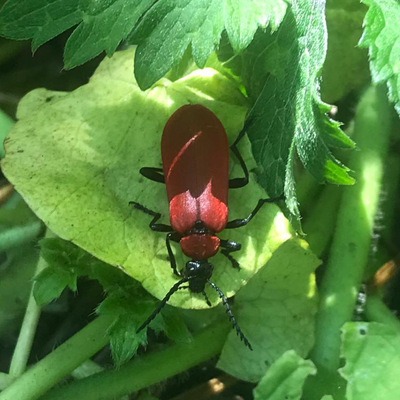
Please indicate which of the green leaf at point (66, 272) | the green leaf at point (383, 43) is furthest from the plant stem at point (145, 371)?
the green leaf at point (383, 43)

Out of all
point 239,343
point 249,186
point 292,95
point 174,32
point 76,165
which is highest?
point 174,32

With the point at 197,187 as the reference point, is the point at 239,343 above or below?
below

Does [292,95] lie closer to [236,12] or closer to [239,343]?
[236,12]

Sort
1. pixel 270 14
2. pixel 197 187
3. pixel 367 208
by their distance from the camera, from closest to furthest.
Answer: pixel 270 14 < pixel 197 187 < pixel 367 208

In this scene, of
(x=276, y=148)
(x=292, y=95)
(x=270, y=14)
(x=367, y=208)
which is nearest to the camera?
(x=270, y=14)

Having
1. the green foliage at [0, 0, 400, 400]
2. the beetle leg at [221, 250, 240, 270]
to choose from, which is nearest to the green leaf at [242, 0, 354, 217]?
the green foliage at [0, 0, 400, 400]

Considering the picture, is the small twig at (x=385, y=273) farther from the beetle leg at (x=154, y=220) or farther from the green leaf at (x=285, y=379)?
the beetle leg at (x=154, y=220)

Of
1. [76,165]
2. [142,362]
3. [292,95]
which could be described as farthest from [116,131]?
[142,362]

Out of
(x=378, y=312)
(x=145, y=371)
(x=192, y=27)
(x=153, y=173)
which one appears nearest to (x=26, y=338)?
(x=145, y=371)

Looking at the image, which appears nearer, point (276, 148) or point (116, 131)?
point (276, 148)
